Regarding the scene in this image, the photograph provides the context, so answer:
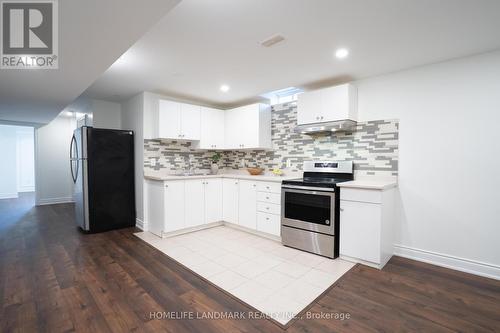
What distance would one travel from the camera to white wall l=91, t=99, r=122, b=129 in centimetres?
442

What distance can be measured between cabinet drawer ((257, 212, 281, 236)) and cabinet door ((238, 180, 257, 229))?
0.35 feet

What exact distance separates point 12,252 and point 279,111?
4336 millimetres

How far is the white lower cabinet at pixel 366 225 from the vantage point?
2580 millimetres


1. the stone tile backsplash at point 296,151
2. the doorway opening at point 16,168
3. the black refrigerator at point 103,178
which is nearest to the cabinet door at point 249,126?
the stone tile backsplash at point 296,151

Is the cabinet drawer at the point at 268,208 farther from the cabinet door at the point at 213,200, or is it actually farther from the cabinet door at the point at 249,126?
the cabinet door at the point at 249,126

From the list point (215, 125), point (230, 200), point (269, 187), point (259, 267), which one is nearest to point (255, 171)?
point (230, 200)

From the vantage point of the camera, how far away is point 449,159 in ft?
8.72

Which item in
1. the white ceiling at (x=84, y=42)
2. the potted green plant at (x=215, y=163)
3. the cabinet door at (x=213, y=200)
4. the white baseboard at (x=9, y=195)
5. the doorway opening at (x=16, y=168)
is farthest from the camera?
the white baseboard at (x=9, y=195)

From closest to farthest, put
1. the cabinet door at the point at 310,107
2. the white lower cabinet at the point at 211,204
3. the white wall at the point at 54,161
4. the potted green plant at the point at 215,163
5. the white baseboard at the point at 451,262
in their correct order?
the white baseboard at the point at 451,262
the cabinet door at the point at 310,107
the white lower cabinet at the point at 211,204
the potted green plant at the point at 215,163
the white wall at the point at 54,161

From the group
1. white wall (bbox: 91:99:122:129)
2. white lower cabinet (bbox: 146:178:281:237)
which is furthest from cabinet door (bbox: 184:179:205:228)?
white wall (bbox: 91:99:122:129)

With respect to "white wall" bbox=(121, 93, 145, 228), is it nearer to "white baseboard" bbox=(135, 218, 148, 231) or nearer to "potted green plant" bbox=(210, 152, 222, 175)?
"white baseboard" bbox=(135, 218, 148, 231)

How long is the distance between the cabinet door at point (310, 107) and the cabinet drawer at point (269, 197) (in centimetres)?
115

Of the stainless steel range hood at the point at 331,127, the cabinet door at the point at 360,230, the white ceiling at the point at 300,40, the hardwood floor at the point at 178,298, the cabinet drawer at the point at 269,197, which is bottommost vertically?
the hardwood floor at the point at 178,298

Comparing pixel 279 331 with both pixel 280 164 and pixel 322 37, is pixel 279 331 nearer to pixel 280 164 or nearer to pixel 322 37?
pixel 322 37
